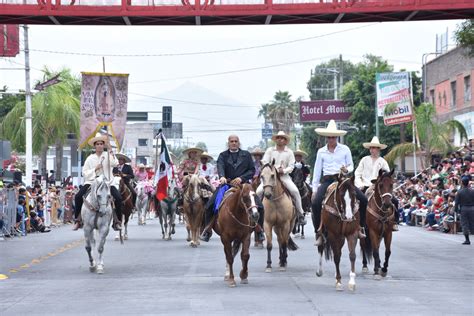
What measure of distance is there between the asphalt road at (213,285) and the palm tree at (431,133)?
85.4 ft

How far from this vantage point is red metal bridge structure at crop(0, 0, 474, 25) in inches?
958

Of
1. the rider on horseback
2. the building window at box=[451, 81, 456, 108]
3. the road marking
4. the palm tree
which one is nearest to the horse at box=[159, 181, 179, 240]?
the road marking

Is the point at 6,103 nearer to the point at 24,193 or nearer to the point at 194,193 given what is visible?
the point at 24,193

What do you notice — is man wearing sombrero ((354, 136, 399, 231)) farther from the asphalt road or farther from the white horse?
the white horse

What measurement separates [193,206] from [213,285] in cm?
1053

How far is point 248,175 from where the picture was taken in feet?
60.0

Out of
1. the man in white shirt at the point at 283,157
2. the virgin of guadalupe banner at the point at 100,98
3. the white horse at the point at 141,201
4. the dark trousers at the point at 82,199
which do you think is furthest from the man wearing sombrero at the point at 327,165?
the virgin of guadalupe banner at the point at 100,98

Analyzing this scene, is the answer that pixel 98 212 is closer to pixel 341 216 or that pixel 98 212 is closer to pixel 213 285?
pixel 213 285

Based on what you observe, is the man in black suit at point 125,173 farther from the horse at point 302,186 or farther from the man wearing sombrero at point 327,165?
the man wearing sombrero at point 327,165

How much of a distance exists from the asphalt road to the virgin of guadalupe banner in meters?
14.7

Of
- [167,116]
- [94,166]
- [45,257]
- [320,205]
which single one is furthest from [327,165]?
[167,116]

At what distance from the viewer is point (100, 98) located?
40.8 m

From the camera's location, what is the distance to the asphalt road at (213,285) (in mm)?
13586

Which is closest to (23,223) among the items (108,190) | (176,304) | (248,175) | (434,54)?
(108,190)
